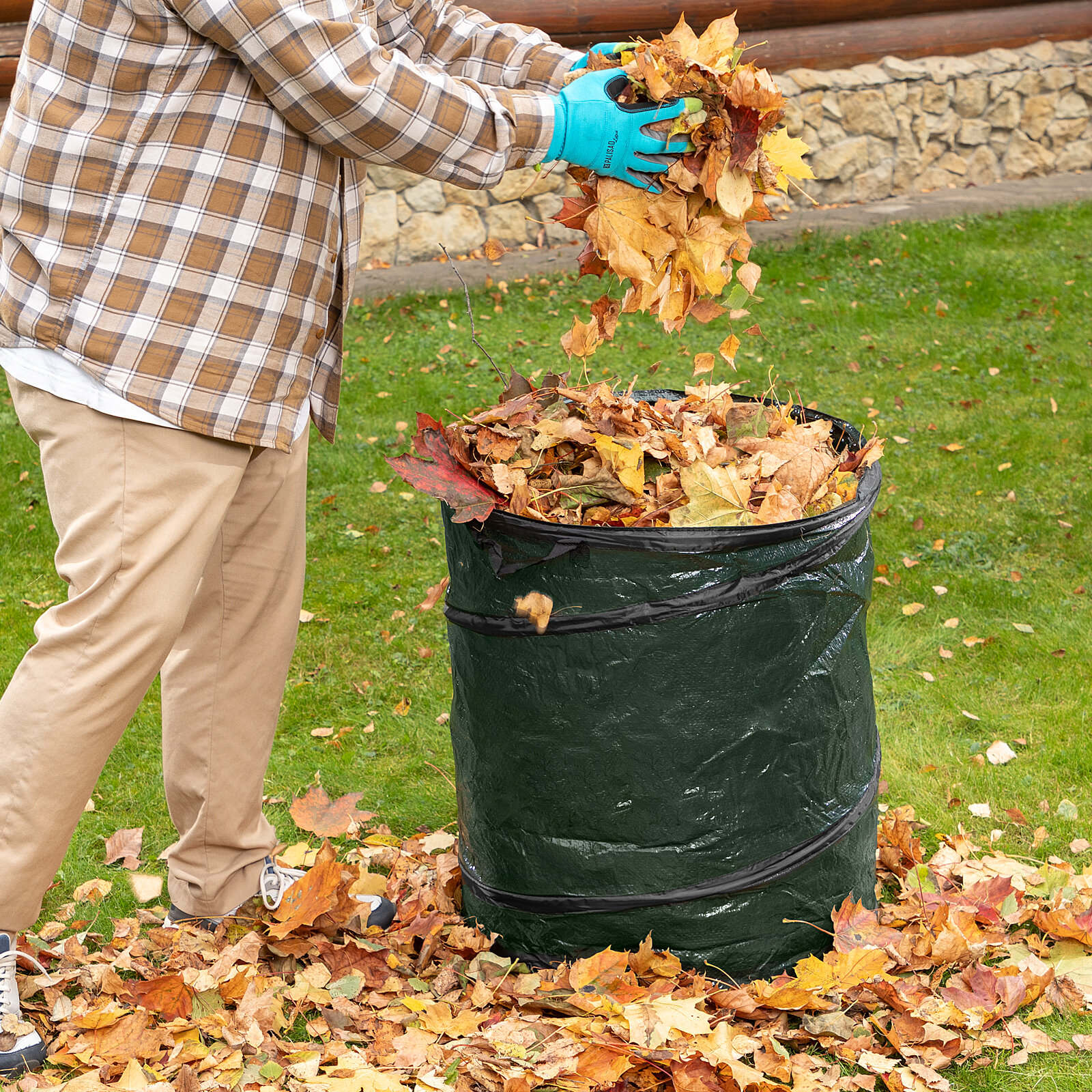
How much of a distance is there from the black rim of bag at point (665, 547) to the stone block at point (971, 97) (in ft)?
25.9

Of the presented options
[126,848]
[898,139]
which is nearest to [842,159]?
[898,139]

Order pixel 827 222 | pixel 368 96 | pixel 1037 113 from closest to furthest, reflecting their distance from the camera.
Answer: pixel 368 96 < pixel 827 222 < pixel 1037 113

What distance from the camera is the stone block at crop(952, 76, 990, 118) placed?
8.76 metres

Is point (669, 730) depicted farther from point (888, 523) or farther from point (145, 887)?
point (888, 523)

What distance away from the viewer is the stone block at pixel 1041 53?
354 inches

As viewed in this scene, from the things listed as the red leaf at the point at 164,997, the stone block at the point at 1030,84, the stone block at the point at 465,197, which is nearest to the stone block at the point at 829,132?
the stone block at the point at 1030,84

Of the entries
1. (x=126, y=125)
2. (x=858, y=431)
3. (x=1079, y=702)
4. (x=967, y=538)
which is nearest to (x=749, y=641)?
(x=858, y=431)

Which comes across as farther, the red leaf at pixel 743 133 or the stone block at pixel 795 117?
the stone block at pixel 795 117

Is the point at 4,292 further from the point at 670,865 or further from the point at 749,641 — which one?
the point at 670,865

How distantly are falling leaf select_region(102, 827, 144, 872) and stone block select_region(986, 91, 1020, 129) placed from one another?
8.44 m

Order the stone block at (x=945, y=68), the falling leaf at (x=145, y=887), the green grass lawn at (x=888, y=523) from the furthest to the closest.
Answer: the stone block at (x=945, y=68)
the green grass lawn at (x=888, y=523)
the falling leaf at (x=145, y=887)

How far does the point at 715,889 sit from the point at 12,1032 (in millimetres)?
1234

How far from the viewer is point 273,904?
7.95 feet

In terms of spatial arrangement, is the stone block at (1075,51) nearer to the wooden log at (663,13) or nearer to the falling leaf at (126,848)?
the wooden log at (663,13)
